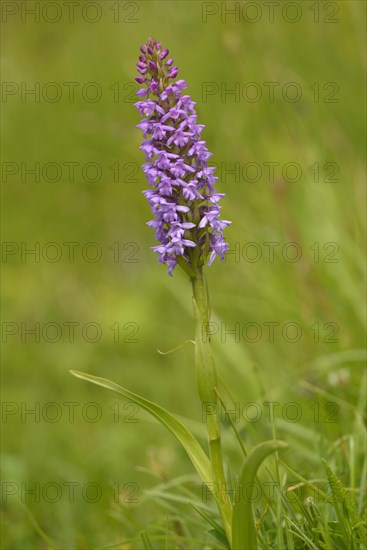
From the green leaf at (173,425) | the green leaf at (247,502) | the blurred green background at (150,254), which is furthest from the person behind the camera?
the blurred green background at (150,254)

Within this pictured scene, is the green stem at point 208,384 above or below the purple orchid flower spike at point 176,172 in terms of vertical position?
below

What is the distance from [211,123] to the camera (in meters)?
6.64

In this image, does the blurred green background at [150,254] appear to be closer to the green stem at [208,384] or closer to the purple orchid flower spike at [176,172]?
Result: the green stem at [208,384]

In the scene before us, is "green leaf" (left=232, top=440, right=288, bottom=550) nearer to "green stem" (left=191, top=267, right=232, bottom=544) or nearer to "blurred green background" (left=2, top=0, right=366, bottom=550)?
"green stem" (left=191, top=267, right=232, bottom=544)

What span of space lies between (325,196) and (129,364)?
193 cm

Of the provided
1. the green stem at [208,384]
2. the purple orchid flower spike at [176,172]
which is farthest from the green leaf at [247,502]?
the purple orchid flower spike at [176,172]

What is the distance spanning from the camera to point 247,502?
188 centimetres

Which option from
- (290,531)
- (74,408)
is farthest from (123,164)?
(290,531)

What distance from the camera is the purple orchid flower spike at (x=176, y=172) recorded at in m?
2.01

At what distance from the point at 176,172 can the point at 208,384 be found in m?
0.54

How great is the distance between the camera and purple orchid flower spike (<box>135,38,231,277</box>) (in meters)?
2.01

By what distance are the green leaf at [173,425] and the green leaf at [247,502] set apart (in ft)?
0.49

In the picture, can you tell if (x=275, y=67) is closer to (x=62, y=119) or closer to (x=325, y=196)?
(x=325, y=196)

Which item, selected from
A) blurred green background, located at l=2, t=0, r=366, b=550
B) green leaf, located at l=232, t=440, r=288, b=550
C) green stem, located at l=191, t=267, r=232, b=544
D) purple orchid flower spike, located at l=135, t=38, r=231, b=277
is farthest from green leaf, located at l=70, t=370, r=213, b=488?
blurred green background, located at l=2, t=0, r=366, b=550
